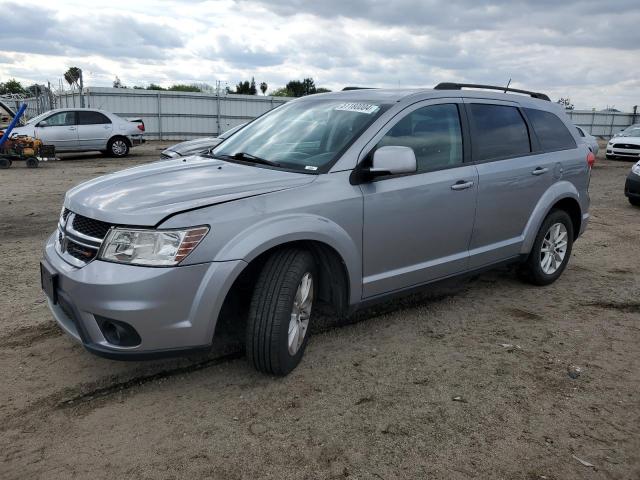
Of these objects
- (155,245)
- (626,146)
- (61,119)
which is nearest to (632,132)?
(626,146)

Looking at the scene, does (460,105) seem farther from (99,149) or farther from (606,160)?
(606,160)

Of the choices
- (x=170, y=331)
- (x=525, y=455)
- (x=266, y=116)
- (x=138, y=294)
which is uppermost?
(x=266, y=116)

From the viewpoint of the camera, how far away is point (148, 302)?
9.22 ft

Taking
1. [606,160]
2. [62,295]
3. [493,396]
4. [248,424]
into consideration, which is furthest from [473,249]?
[606,160]

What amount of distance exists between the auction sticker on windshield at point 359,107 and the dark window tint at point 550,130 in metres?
A: 1.84

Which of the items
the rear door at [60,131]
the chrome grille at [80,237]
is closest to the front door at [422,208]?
the chrome grille at [80,237]

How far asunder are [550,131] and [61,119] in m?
15.2

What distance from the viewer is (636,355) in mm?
3873

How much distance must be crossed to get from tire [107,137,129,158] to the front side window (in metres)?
1.27

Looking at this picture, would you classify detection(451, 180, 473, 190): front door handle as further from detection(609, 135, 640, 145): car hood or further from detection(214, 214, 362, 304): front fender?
detection(609, 135, 640, 145): car hood

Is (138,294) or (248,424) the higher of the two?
(138,294)

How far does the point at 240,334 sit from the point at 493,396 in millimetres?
1736

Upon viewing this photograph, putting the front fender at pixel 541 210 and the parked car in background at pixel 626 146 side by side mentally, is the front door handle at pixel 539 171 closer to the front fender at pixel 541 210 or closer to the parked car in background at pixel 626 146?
the front fender at pixel 541 210

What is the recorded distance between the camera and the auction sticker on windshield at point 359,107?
3871 mm
